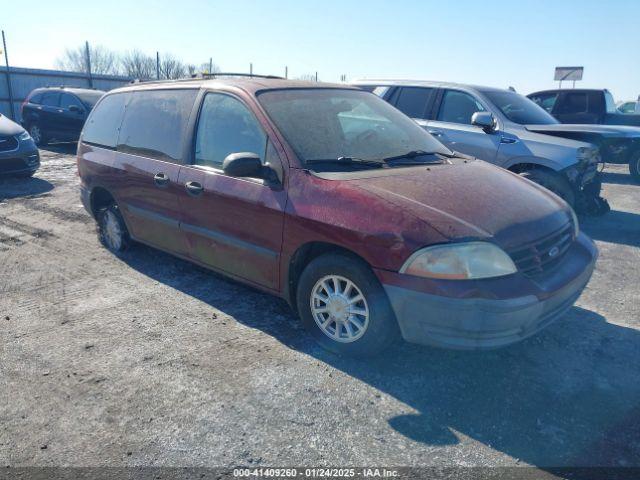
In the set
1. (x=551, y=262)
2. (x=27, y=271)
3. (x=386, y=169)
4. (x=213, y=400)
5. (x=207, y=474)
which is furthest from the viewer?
(x=27, y=271)

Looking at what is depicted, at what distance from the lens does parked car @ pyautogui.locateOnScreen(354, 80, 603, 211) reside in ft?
21.1

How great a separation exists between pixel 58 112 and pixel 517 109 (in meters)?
12.0

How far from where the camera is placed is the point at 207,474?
233 cm

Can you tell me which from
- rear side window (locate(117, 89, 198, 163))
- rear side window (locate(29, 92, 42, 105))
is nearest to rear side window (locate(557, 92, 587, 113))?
rear side window (locate(117, 89, 198, 163))

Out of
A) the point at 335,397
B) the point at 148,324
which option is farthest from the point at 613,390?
the point at 148,324

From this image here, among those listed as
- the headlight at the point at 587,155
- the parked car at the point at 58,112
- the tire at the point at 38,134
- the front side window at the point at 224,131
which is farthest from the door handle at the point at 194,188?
the tire at the point at 38,134

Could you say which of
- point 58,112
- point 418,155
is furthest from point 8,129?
point 418,155

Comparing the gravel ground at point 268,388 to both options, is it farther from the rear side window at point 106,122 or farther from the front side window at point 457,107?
the front side window at point 457,107

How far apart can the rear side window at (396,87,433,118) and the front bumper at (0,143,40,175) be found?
6.73m

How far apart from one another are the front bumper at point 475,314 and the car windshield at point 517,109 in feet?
14.9

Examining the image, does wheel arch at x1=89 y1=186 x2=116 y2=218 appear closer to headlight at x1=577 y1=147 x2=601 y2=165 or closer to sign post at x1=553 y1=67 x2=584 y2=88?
headlight at x1=577 y1=147 x2=601 y2=165

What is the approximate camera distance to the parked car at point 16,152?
893 cm

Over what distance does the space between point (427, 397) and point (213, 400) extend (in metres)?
1.23

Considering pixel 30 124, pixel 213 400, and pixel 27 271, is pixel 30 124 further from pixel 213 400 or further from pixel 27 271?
pixel 213 400
